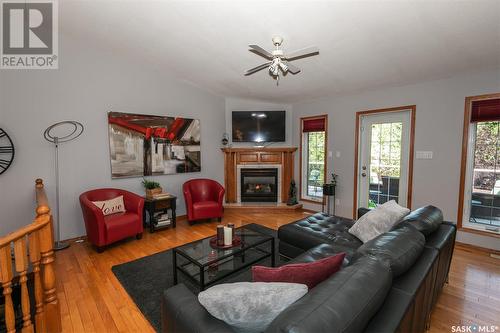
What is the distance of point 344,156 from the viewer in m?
4.84

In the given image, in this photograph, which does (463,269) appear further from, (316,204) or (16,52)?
(16,52)

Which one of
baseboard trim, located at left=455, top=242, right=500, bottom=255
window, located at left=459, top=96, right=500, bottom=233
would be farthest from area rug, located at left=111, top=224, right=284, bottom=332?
window, located at left=459, top=96, right=500, bottom=233

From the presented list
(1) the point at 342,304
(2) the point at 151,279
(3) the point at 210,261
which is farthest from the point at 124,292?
(1) the point at 342,304

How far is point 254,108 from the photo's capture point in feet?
18.6

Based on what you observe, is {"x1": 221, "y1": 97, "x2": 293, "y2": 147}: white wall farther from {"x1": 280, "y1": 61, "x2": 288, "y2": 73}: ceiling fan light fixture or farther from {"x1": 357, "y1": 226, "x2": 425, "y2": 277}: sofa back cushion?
{"x1": 357, "y1": 226, "x2": 425, "y2": 277}: sofa back cushion

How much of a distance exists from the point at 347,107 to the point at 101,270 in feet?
15.6

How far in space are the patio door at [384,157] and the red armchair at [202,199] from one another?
271 centimetres

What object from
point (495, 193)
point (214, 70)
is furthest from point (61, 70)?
point (495, 193)

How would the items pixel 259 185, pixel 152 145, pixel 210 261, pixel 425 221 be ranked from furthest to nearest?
pixel 259 185 < pixel 152 145 < pixel 210 261 < pixel 425 221

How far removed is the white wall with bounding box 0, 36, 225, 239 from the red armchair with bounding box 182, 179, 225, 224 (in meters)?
0.52

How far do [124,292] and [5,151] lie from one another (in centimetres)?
256

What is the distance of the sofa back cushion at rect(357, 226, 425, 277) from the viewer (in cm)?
143

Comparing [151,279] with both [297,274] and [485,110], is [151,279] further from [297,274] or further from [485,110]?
[485,110]

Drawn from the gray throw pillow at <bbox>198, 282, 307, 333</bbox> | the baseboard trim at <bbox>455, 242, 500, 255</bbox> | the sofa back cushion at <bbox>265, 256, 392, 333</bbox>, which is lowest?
the baseboard trim at <bbox>455, 242, 500, 255</bbox>
